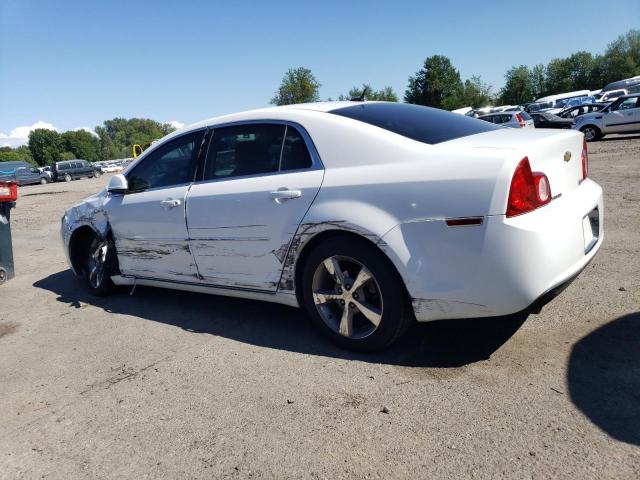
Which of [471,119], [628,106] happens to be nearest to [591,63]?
[628,106]

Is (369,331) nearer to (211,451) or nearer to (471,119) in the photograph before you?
(211,451)

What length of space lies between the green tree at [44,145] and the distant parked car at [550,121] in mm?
129874

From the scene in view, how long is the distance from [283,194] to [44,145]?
480ft

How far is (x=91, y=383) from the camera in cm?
331

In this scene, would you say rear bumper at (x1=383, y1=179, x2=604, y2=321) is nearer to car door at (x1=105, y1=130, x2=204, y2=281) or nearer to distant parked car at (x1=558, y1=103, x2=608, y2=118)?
car door at (x1=105, y1=130, x2=204, y2=281)

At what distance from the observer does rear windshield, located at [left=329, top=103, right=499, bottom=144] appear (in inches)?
126

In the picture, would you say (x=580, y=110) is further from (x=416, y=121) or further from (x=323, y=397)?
(x=323, y=397)

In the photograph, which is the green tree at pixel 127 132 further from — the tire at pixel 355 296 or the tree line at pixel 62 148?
the tire at pixel 355 296

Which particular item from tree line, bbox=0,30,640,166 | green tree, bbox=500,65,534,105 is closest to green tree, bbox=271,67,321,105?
tree line, bbox=0,30,640,166

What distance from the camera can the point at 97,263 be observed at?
5.11 m

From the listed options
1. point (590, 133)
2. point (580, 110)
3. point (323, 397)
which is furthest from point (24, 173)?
point (323, 397)

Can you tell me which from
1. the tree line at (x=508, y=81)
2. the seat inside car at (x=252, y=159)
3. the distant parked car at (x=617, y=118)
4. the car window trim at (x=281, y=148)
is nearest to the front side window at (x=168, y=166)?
the car window trim at (x=281, y=148)

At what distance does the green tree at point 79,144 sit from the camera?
5256 inches

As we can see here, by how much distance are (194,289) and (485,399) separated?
2464mm
